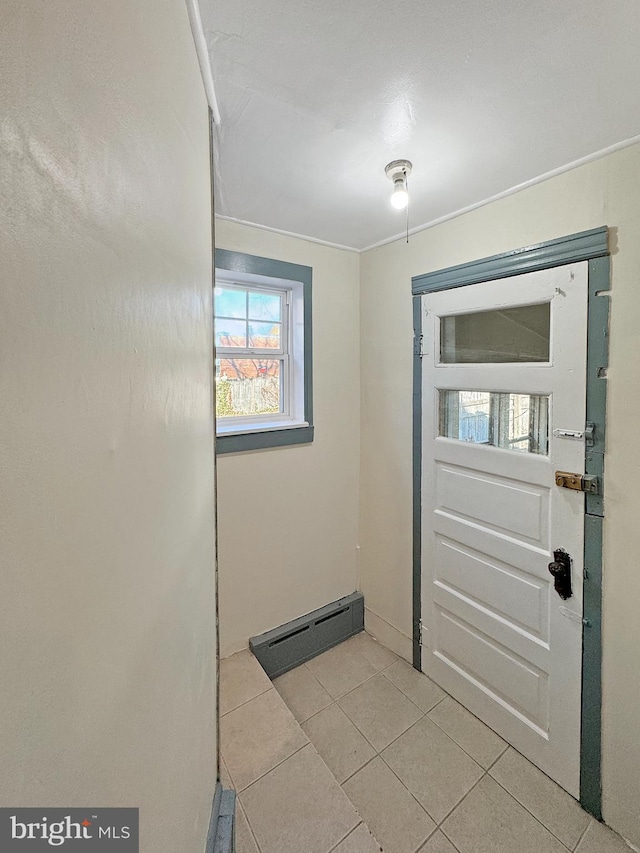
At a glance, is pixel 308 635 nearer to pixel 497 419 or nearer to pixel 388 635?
pixel 388 635

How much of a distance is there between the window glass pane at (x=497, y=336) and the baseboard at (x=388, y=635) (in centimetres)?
163

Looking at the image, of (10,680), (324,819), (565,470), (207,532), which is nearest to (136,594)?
(10,680)

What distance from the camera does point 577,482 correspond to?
1426mm

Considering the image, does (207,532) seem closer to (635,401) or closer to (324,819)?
(324,819)

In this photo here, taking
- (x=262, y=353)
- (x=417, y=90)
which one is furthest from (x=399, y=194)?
(x=262, y=353)

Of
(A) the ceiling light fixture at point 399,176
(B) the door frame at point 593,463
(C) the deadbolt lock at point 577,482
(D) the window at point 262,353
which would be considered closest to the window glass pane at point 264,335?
(D) the window at point 262,353

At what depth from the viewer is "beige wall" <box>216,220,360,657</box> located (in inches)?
79.4

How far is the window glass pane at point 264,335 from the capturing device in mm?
2150

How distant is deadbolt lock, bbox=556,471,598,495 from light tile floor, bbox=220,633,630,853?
48.3 inches

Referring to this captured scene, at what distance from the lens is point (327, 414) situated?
2.32m

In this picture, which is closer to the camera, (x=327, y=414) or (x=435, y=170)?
(x=435, y=170)

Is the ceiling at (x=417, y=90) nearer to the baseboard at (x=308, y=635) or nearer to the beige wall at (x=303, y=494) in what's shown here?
the beige wall at (x=303, y=494)

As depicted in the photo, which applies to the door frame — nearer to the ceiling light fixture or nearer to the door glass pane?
the door glass pane

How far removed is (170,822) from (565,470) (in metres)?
→ 1.57
